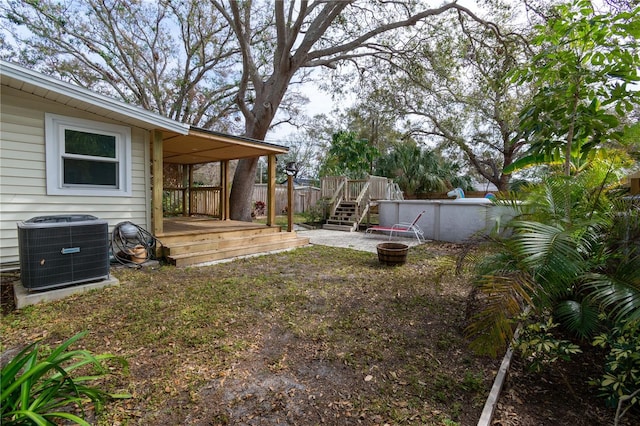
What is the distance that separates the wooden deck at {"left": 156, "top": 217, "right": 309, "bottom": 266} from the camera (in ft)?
17.9

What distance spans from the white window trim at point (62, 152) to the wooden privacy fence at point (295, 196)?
10.6m

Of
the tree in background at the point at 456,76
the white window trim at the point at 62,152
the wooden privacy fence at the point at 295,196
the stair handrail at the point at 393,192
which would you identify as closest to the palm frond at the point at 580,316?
the tree in background at the point at 456,76

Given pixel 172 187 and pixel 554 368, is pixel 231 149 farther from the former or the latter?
pixel 554 368

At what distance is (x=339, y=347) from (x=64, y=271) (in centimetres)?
340

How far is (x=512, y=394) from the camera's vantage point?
2102 millimetres

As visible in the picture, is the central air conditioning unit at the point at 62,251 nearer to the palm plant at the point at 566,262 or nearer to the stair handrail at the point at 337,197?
the palm plant at the point at 566,262

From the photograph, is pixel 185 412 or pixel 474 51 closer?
pixel 185 412

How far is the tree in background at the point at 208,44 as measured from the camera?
9.27 meters

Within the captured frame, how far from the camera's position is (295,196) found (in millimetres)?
18094

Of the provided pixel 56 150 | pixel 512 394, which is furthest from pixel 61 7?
pixel 512 394

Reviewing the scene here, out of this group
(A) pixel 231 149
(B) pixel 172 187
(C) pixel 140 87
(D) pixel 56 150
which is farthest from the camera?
(C) pixel 140 87

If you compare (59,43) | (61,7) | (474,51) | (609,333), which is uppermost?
(61,7)

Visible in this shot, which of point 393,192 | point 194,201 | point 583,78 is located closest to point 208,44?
point 194,201

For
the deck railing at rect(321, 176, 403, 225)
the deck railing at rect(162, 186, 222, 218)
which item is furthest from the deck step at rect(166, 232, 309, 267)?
the deck railing at rect(321, 176, 403, 225)
